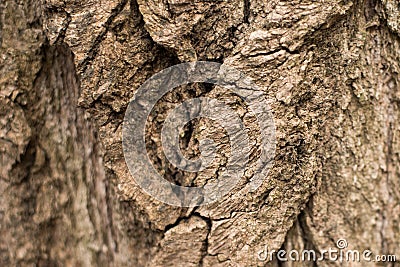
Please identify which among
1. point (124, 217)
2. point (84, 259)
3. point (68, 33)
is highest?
point (68, 33)

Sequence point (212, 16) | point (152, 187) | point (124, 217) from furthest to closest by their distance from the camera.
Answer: point (124, 217) < point (152, 187) < point (212, 16)

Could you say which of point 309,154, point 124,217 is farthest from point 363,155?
point 124,217

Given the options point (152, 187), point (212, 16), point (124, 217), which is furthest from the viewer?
point (124, 217)

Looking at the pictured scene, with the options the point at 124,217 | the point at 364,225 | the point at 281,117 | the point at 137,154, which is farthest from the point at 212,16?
the point at 364,225

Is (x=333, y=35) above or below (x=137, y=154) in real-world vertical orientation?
above

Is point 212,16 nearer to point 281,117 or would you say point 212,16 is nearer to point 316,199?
point 281,117

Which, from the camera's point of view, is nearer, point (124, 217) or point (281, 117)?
point (281, 117)

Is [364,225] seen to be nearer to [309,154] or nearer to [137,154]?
[309,154]
